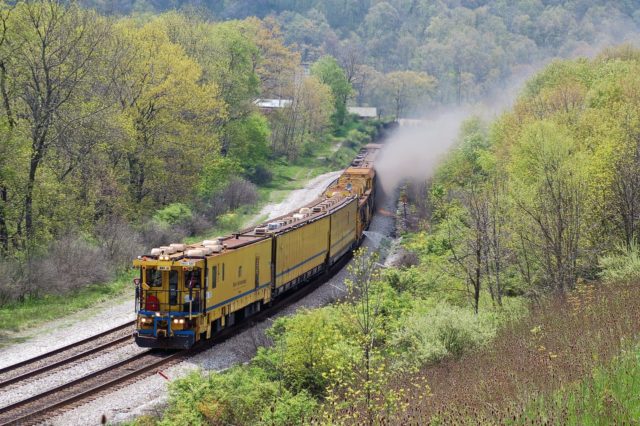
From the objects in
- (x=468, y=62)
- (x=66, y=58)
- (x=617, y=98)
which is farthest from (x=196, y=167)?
(x=468, y=62)

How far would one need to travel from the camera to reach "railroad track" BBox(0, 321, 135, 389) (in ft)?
69.9

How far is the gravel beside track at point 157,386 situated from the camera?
60.5 ft

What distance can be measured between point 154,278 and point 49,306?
808cm

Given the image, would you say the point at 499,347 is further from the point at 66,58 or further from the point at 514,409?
the point at 66,58

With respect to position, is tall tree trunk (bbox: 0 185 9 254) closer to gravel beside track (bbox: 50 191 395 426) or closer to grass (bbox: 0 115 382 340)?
grass (bbox: 0 115 382 340)

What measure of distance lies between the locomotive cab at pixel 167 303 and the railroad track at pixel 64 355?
1.67m

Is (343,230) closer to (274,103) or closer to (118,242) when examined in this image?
(118,242)

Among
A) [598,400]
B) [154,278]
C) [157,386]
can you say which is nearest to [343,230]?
[154,278]

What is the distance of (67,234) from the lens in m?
35.4

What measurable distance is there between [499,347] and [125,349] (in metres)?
11.5

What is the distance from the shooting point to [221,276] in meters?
24.6

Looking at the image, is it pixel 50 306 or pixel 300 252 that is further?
pixel 300 252

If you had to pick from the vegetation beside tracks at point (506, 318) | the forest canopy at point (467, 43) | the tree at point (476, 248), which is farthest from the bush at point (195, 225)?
the forest canopy at point (467, 43)

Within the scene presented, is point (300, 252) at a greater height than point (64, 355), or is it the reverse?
point (300, 252)
